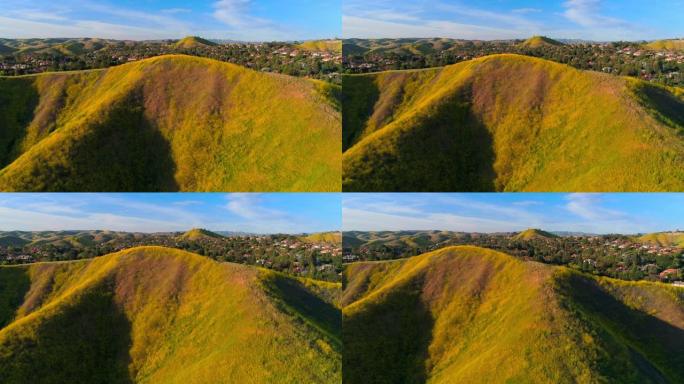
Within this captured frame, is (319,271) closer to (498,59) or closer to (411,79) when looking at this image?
(411,79)

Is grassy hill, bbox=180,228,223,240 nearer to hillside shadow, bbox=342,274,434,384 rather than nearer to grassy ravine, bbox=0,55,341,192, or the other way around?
grassy ravine, bbox=0,55,341,192

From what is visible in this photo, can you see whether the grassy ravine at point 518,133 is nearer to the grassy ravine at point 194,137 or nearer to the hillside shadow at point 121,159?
the grassy ravine at point 194,137

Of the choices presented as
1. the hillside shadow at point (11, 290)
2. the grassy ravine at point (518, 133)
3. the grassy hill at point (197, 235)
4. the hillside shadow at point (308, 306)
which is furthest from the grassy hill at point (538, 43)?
the hillside shadow at point (11, 290)

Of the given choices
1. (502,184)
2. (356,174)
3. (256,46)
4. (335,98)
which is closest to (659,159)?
(502,184)

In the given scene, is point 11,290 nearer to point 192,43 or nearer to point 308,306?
point 308,306

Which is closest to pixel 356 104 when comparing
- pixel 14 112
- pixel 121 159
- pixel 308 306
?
pixel 308 306

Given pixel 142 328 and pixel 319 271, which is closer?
pixel 142 328
